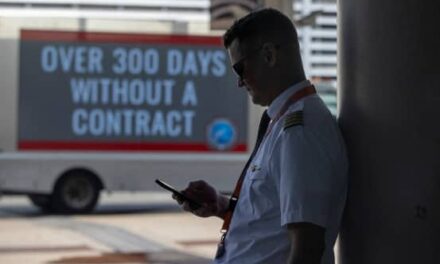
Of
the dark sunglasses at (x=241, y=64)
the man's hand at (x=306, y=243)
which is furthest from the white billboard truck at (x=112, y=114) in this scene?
the man's hand at (x=306, y=243)

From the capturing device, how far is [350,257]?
Answer: 2545 millimetres

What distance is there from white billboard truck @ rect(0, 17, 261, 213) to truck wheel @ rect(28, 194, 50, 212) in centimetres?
3

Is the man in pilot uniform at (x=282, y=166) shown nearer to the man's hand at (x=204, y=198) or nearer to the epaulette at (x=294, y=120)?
the epaulette at (x=294, y=120)

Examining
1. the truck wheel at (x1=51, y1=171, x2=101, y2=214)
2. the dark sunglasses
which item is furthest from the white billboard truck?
the dark sunglasses

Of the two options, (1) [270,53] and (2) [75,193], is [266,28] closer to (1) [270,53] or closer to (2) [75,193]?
(1) [270,53]

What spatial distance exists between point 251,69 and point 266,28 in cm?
13

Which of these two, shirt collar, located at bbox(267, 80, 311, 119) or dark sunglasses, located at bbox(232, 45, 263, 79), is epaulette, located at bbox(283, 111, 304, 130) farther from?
dark sunglasses, located at bbox(232, 45, 263, 79)

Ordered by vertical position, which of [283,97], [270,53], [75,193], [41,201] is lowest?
[41,201]

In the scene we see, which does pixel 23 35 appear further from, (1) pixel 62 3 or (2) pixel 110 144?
(1) pixel 62 3

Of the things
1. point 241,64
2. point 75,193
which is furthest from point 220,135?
point 241,64

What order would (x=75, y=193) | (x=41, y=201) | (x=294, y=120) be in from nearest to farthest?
1. (x=294, y=120)
2. (x=75, y=193)
3. (x=41, y=201)

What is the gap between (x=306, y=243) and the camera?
2201 mm

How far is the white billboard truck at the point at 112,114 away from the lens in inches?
618

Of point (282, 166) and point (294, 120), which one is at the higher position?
point (294, 120)
